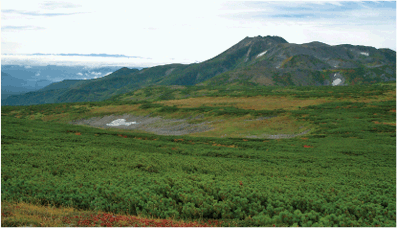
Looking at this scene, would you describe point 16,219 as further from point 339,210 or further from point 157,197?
point 339,210

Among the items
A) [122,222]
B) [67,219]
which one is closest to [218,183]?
[122,222]

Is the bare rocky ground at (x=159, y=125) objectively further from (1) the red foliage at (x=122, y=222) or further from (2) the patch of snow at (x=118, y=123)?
(1) the red foliage at (x=122, y=222)

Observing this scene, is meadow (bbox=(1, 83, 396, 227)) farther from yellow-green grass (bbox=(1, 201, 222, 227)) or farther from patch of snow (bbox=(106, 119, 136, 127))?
patch of snow (bbox=(106, 119, 136, 127))

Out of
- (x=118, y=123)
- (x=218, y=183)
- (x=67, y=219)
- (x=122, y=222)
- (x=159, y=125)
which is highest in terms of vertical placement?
(x=67, y=219)

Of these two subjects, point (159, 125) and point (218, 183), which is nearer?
point (218, 183)

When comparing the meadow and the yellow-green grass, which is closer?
the yellow-green grass

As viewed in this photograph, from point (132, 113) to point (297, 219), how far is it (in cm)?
11867

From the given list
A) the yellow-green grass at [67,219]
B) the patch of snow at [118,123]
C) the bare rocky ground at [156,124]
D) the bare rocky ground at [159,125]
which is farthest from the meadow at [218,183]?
the patch of snow at [118,123]

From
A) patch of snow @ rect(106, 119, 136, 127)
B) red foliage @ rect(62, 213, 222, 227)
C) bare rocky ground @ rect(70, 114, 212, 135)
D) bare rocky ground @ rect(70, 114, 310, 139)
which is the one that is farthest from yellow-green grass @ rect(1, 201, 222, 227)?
patch of snow @ rect(106, 119, 136, 127)

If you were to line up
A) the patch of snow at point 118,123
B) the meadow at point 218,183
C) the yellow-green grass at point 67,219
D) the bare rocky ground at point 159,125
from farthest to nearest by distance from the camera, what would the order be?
the patch of snow at point 118,123 < the bare rocky ground at point 159,125 < the meadow at point 218,183 < the yellow-green grass at point 67,219

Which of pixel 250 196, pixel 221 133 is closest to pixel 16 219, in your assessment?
pixel 250 196

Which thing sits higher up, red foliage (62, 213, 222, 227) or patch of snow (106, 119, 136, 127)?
red foliage (62, 213, 222, 227)

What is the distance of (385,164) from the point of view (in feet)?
141

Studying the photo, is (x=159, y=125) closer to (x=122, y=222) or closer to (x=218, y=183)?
(x=218, y=183)
